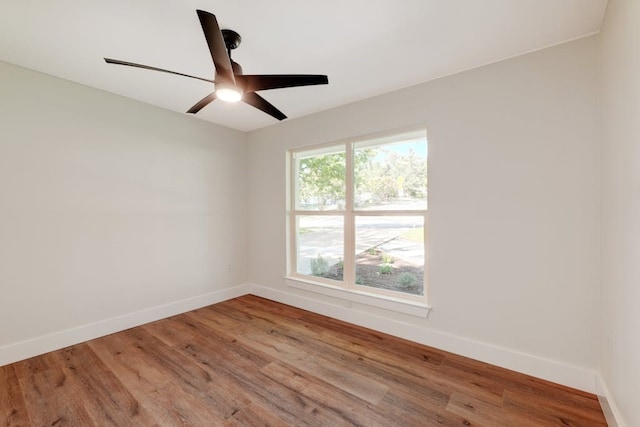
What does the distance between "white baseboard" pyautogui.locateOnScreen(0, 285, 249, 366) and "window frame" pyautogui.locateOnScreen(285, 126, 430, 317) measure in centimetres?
123

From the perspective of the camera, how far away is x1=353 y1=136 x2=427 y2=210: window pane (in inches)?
109

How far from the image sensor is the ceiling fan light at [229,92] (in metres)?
1.80

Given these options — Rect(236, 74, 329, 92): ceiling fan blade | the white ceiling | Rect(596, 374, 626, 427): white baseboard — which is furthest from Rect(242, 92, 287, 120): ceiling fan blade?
Rect(596, 374, 626, 427): white baseboard

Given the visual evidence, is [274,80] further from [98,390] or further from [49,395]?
[49,395]

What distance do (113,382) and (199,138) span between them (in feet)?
9.36

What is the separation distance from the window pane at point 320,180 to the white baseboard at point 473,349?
128 centimetres

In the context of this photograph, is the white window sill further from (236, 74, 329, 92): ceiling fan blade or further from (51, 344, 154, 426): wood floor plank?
(236, 74, 329, 92): ceiling fan blade

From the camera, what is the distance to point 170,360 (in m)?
2.35

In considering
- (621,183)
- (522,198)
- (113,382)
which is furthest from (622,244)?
(113,382)

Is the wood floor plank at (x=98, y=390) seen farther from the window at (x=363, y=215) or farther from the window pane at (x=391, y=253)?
the window pane at (x=391, y=253)

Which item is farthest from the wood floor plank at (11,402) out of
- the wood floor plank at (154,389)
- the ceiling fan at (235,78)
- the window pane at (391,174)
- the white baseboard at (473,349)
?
the window pane at (391,174)

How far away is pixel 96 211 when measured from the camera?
2797 millimetres

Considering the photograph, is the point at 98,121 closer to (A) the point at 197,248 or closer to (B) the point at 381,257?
(A) the point at 197,248

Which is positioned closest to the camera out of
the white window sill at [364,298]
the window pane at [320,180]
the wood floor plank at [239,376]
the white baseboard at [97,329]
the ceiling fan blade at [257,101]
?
the wood floor plank at [239,376]
